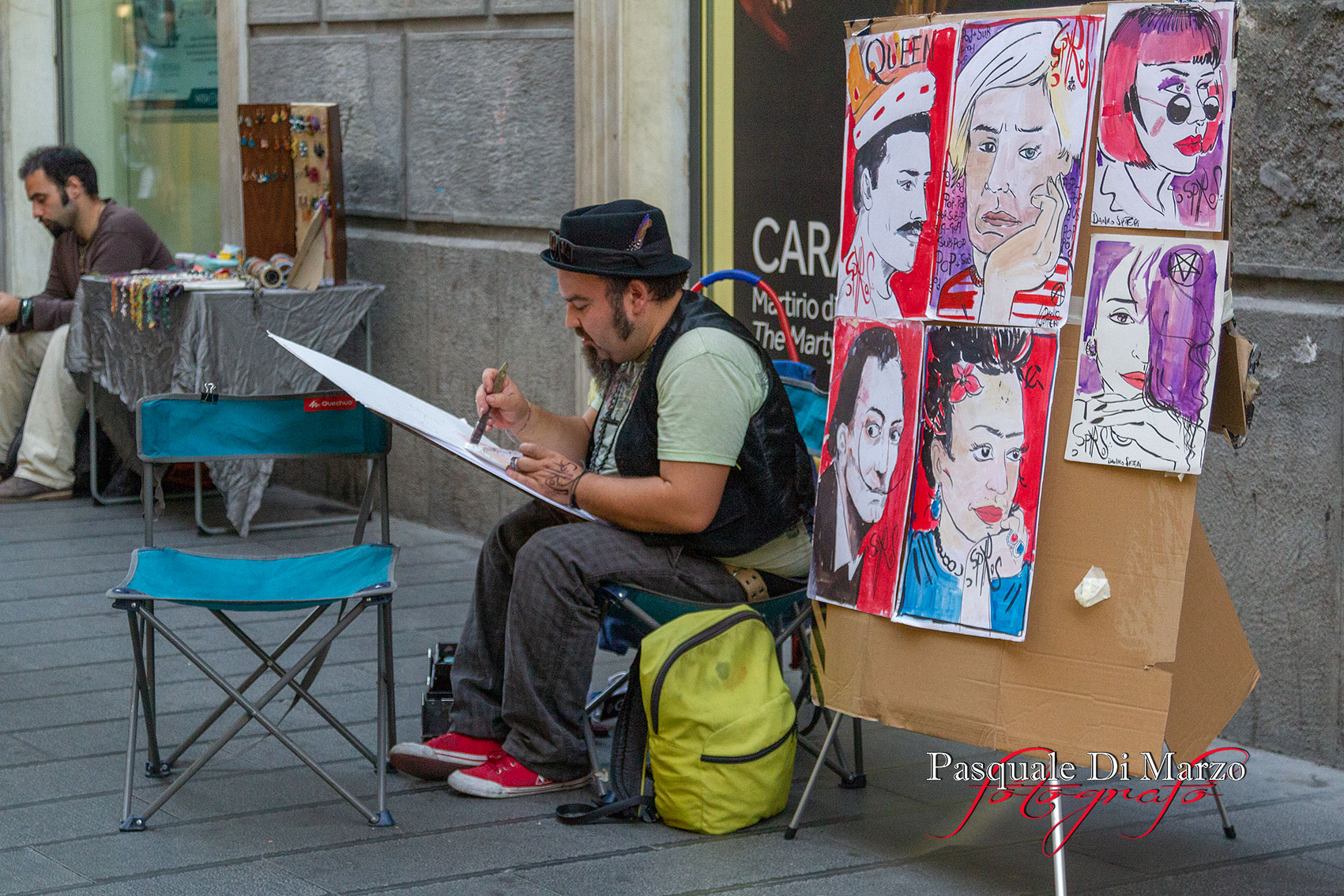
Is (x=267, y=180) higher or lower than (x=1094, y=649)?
higher

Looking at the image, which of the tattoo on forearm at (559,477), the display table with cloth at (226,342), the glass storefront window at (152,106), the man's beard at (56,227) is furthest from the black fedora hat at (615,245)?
the glass storefront window at (152,106)

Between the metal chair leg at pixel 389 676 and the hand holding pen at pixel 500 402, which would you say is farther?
the hand holding pen at pixel 500 402

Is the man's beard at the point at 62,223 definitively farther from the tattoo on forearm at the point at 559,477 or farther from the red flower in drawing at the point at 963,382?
the red flower in drawing at the point at 963,382

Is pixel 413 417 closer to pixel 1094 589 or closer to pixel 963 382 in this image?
pixel 963 382

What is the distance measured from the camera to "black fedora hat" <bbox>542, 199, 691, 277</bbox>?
11.1ft

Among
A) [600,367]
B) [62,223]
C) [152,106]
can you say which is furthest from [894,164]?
[152,106]

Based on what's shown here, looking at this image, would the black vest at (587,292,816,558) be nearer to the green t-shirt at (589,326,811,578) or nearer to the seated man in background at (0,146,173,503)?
the green t-shirt at (589,326,811,578)

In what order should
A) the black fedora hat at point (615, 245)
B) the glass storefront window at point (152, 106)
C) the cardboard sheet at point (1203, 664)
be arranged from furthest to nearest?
1. the glass storefront window at point (152, 106)
2. the black fedora hat at point (615, 245)
3. the cardboard sheet at point (1203, 664)

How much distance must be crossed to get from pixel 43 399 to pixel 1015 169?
17.3 feet

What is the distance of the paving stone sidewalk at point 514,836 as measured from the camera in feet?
9.88

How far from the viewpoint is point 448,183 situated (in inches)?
249

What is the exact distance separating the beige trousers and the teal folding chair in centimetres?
352

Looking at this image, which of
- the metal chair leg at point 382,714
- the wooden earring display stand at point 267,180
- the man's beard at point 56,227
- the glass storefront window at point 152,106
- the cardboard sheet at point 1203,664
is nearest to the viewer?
the cardboard sheet at point 1203,664

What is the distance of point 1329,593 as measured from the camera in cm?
361
